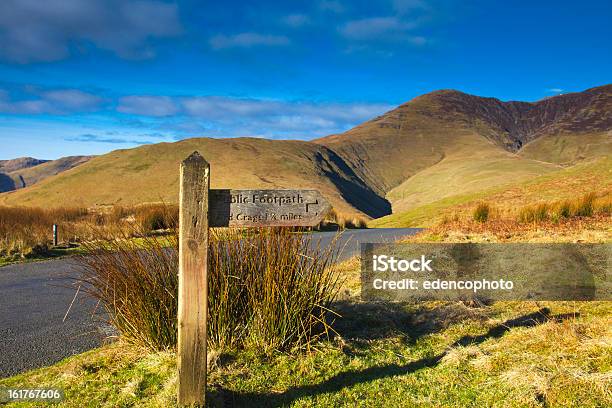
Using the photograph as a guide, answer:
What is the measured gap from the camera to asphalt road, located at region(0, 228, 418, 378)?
5.41 m

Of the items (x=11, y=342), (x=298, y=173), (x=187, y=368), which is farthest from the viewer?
(x=298, y=173)

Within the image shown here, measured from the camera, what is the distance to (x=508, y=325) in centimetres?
552

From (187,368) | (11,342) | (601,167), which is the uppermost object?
(601,167)

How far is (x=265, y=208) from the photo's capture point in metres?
3.86

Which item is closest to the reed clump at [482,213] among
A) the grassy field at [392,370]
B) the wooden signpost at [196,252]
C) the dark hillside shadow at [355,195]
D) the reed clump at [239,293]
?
the grassy field at [392,370]

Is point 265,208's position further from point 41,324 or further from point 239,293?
point 41,324

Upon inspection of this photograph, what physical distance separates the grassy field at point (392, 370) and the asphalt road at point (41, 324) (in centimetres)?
74

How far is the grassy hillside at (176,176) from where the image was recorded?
90312 millimetres

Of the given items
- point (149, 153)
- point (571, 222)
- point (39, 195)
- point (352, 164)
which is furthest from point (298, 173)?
point (571, 222)

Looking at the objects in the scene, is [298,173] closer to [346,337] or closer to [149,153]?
[149,153]

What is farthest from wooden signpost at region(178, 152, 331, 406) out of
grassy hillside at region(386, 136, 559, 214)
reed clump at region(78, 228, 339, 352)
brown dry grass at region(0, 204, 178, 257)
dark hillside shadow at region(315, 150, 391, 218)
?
dark hillside shadow at region(315, 150, 391, 218)

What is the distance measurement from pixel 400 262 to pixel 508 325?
171 inches

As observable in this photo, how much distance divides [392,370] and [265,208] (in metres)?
1.94

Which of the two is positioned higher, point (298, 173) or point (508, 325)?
point (298, 173)
